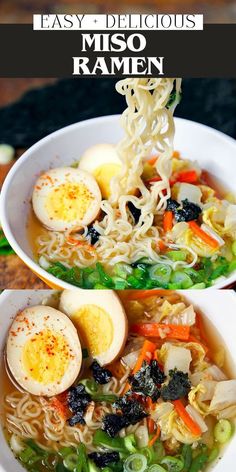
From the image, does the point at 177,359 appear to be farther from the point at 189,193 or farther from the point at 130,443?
the point at 189,193

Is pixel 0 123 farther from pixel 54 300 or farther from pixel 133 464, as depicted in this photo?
pixel 133 464

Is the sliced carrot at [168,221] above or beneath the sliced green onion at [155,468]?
above

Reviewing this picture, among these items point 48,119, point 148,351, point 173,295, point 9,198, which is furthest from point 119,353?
point 48,119

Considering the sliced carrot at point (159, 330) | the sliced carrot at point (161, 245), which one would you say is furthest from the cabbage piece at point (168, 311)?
the sliced carrot at point (161, 245)

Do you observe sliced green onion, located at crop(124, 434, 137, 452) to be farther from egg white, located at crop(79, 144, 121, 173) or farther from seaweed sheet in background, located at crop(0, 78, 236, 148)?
seaweed sheet in background, located at crop(0, 78, 236, 148)

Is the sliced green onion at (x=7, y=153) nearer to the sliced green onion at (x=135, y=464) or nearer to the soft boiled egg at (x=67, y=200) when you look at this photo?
the soft boiled egg at (x=67, y=200)

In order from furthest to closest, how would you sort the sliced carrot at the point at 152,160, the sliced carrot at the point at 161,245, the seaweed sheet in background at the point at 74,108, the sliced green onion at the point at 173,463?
the seaweed sheet in background at the point at 74,108 < the sliced carrot at the point at 152,160 < the sliced carrot at the point at 161,245 < the sliced green onion at the point at 173,463

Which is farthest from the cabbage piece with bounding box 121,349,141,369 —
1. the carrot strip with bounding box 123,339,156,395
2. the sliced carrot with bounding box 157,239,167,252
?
the sliced carrot with bounding box 157,239,167,252
